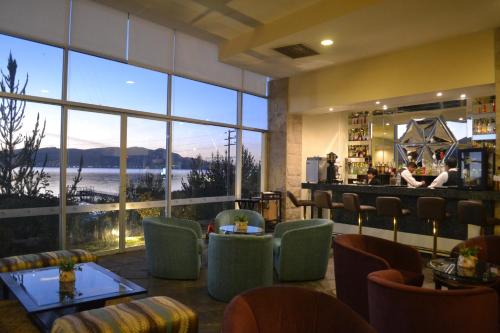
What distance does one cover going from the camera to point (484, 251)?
3887 millimetres

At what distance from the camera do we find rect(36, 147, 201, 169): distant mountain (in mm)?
6012

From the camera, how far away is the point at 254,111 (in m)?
9.41

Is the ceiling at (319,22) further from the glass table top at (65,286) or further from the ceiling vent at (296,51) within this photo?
the glass table top at (65,286)

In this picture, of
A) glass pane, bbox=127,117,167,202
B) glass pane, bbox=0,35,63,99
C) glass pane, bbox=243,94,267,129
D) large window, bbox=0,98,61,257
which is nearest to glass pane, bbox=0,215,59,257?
large window, bbox=0,98,61,257

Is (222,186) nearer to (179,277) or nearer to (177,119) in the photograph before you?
(177,119)

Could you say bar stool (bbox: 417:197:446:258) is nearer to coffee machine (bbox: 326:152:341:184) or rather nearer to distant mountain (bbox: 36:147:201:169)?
coffee machine (bbox: 326:152:341:184)

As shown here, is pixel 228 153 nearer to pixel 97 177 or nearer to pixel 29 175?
pixel 97 177

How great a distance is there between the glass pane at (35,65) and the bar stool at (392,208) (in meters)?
5.48

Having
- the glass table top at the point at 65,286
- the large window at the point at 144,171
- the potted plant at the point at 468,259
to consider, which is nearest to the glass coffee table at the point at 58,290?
the glass table top at the point at 65,286

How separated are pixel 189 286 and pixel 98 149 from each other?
Answer: 10.2 feet

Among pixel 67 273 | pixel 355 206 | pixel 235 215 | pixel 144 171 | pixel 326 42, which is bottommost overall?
pixel 67 273

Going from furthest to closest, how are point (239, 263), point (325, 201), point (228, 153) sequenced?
point (228, 153) → point (325, 201) → point (239, 263)

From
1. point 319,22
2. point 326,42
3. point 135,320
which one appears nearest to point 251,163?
point 326,42

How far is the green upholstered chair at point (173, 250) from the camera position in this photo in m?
4.96
